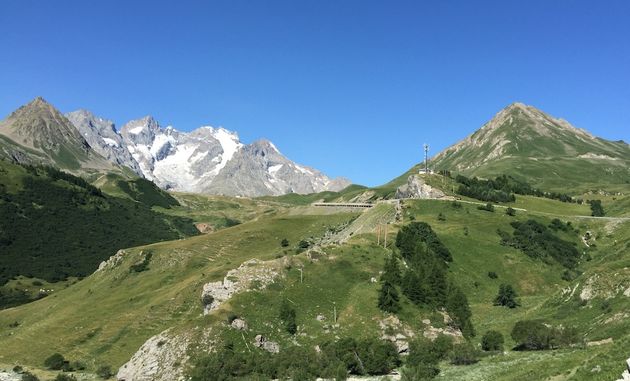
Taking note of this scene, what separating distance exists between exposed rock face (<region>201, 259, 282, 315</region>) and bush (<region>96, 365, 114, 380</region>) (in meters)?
18.8

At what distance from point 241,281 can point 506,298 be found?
49342 mm

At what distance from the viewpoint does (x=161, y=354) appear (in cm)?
7669

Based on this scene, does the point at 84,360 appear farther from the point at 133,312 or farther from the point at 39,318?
the point at 39,318

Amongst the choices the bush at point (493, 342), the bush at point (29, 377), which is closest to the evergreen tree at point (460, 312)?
the bush at point (493, 342)

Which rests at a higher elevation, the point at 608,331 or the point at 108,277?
the point at 108,277

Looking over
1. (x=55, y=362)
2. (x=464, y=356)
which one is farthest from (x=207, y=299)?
(x=464, y=356)

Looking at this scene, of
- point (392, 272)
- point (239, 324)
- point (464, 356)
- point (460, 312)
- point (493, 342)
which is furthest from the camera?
point (392, 272)

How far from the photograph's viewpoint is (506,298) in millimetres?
95188

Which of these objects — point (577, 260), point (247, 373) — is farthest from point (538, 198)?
point (247, 373)

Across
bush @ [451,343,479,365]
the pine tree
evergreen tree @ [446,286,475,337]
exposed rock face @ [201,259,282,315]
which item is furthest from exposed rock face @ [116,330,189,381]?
evergreen tree @ [446,286,475,337]

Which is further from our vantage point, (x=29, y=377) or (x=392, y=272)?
(x=392, y=272)

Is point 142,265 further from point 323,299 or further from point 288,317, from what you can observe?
point 288,317

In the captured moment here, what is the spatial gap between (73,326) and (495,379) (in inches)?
3918

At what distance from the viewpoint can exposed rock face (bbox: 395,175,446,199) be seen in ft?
555
